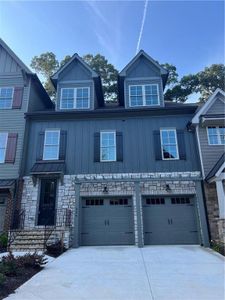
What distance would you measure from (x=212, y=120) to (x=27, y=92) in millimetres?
10463

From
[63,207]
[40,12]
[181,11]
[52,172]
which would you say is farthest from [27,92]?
[181,11]

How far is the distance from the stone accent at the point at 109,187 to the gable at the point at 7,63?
705 cm

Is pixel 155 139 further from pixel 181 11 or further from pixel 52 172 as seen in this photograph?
pixel 181 11

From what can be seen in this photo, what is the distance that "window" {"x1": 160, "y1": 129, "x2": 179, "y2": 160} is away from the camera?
1180 cm

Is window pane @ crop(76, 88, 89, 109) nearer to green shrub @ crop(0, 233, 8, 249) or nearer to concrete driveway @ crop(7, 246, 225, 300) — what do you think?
green shrub @ crop(0, 233, 8, 249)

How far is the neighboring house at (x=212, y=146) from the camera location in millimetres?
10367

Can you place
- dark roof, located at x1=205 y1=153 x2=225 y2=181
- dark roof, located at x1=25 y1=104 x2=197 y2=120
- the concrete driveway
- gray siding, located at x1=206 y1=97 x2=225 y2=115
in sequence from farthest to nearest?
dark roof, located at x1=25 y1=104 x2=197 y2=120 < gray siding, located at x1=206 y1=97 x2=225 y2=115 < dark roof, located at x1=205 y1=153 x2=225 y2=181 < the concrete driveway

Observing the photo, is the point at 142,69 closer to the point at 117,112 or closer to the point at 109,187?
the point at 117,112

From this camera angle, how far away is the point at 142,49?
1366 cm

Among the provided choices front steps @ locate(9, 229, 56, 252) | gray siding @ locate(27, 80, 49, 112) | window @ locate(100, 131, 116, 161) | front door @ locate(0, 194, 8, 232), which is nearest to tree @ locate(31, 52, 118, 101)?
gray siding @ locate(27, 80, 49, 112)

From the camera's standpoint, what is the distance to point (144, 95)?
13.2 m

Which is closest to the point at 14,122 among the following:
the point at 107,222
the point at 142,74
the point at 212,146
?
the point at 107,222

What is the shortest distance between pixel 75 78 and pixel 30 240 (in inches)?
368

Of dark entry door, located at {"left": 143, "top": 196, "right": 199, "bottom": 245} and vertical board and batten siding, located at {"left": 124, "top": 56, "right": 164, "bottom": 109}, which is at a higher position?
vertical board and batten siding, located at {"left": 124, "top": 56, "right": 164, "bottom": 109}
